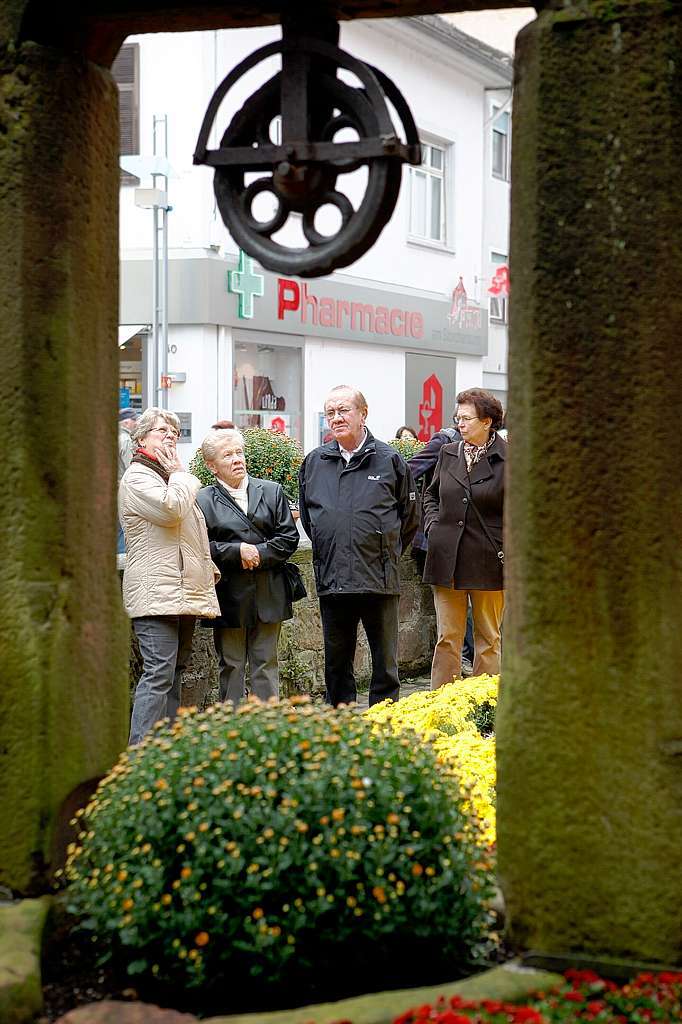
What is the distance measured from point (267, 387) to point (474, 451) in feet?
35.7

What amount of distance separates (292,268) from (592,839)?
1767 mm

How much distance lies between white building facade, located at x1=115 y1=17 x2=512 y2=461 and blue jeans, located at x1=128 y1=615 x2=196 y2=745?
7.95m

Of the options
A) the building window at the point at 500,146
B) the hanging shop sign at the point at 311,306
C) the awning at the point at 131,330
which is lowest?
the awning at the point at 131,330

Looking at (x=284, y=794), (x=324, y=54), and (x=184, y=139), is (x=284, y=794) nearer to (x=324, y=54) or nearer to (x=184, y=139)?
(x=324, y=54)

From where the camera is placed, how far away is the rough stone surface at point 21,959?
3371 mm

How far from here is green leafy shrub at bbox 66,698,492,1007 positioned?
11.2 ft

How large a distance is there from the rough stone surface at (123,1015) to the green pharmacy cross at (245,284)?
15.0 metres

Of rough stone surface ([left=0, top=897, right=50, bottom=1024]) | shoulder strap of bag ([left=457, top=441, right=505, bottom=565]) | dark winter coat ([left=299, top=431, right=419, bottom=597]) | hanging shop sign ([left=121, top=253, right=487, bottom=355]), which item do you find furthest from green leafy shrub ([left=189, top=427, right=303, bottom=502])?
rough stone surface ([left=0, top=897, right=50, bottom=1024])

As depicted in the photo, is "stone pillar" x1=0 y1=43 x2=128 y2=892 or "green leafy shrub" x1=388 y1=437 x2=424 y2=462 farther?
"green leafy shrub" x1=388 y1=437 x2=424 y2=462

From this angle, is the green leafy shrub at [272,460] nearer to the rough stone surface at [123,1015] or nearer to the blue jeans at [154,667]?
the blue jeans at [154,667]

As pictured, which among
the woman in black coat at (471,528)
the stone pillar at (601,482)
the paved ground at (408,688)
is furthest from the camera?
the paved ground at (408,688)

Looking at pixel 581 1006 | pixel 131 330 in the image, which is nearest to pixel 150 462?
pixel 581 1006

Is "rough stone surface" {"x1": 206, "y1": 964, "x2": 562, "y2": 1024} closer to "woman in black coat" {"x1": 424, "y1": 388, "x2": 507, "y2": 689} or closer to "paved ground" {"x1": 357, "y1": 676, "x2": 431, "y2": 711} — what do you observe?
"woman in black coat" {"x1": 424, "y1": 388, "x2": 507, "y2": 689}

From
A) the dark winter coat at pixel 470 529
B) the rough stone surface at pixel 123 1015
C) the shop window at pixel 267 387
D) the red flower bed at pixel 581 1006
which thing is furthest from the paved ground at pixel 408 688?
the shop window at pixel 267 387
